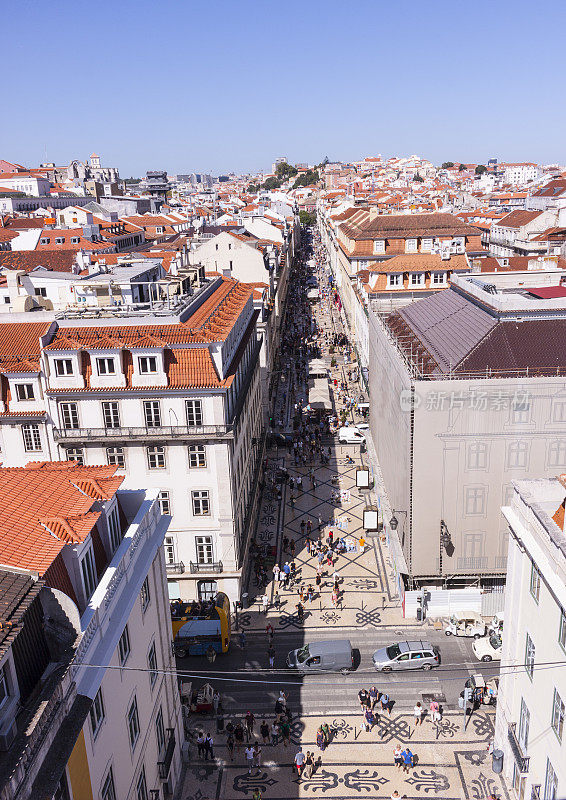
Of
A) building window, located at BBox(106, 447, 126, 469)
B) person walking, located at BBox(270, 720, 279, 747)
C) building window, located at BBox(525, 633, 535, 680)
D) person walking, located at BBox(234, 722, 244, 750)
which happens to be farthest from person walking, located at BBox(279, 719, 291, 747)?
building window, located at BBox(106, 447, 126, 469)

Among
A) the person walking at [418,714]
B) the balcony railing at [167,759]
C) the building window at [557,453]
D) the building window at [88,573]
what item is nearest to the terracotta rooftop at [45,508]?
the building window at [88,573]

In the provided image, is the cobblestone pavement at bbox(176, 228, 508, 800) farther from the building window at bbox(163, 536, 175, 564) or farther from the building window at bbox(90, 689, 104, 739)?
the building window at bbox(90, 689, 104, 739)

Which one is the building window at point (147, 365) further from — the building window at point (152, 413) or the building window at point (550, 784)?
the building window at point (550, 784)

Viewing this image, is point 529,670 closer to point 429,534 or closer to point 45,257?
point 429,534

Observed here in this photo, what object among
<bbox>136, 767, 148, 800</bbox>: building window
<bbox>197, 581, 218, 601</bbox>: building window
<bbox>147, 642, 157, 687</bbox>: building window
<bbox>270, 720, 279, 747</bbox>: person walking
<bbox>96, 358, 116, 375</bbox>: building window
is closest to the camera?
<bbox>136, 767, 148, 800</bbox>: building window

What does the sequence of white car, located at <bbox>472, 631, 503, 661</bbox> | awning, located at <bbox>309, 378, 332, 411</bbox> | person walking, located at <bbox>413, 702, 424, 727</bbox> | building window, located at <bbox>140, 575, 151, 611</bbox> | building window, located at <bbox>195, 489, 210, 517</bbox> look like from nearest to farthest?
building window, located at <bbox>140, 575, 151, 611</bbox> → person walking, located at <bbox>413, 702, 424, 727</bbox> → white car, located at <bbox>472, 631, 503, 661</bbox> → building window, located at <bbox>195, 489, 210, 517</bbox> → awning, located at <bbox>309, 378, 332, 411</bbox>

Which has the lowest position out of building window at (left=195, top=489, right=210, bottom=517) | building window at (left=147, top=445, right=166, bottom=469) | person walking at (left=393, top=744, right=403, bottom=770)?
person walking at (left=393, top=744, right=403, bottom=770)
